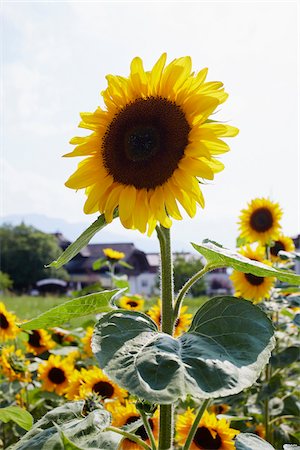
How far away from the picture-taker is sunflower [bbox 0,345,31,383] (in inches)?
80.4

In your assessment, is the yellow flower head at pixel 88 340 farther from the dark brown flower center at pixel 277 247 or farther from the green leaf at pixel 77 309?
the green leaf at pixel 77 309

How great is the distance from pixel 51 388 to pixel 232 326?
5.15 ft

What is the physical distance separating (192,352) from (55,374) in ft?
5.21

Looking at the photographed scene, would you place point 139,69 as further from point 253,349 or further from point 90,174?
point 253,349

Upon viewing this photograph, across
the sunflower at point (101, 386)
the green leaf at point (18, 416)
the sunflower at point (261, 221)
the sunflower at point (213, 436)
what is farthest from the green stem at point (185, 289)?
the sunflower at point (261, 221)

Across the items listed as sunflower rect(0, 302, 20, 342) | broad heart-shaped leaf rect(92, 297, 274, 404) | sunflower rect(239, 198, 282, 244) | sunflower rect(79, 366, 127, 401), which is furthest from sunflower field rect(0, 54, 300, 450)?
sunflower rect(239, 198, 282, 244)

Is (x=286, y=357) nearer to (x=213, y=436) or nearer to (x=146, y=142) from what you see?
(x=213, y=436)

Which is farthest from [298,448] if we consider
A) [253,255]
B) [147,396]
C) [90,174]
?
[253,255]

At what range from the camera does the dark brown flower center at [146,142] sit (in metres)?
0.87

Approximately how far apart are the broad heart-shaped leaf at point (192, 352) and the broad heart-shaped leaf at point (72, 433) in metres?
0.11

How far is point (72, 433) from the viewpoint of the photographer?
0.67 meters

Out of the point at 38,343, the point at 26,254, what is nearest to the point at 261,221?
the point at 38,343

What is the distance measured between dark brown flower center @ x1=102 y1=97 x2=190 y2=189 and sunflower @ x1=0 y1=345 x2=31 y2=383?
4.32 ft

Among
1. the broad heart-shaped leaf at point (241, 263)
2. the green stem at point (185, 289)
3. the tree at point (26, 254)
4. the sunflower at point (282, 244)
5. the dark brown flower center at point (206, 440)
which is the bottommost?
the tree at point (26, 254)
